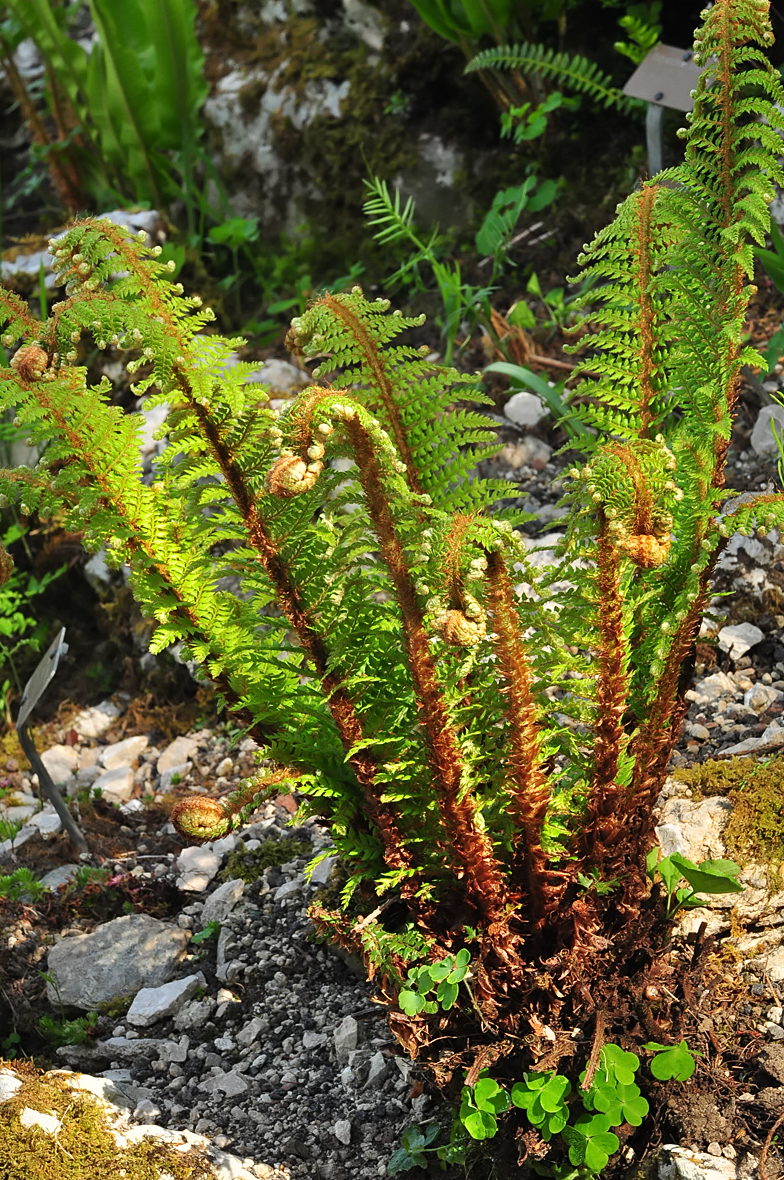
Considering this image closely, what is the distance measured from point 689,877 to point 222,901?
1.22 metres

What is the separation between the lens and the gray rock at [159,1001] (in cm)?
213

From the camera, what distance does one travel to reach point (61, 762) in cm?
316

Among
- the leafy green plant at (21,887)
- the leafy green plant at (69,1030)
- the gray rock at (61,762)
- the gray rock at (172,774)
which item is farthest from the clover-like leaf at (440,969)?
the gray rock at (61,762)

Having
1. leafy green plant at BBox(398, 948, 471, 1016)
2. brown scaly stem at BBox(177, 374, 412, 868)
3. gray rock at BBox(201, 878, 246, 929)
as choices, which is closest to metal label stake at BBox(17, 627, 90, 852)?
gray rock at BBox(201, 878, 246, 929)

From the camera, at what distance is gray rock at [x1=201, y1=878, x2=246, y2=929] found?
2332 mm

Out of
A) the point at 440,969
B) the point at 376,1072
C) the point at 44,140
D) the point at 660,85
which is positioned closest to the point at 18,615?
the point at 376,1072

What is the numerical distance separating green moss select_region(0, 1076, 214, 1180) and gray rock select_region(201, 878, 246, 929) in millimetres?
629

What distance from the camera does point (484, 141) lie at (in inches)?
156

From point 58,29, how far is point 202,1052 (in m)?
4.07

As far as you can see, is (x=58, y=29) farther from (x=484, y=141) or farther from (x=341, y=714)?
(x=341, y=714)

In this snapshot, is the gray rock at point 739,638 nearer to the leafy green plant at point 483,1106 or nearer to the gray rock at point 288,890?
the gray rock at point 288,890

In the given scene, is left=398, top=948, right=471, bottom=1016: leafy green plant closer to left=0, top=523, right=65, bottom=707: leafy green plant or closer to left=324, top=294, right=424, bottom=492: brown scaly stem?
left=324, top=294, right=424, bottom=492: brown scaly stem

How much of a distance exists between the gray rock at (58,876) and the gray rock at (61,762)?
460 mm

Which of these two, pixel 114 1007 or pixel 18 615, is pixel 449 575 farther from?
pixel 18 615
